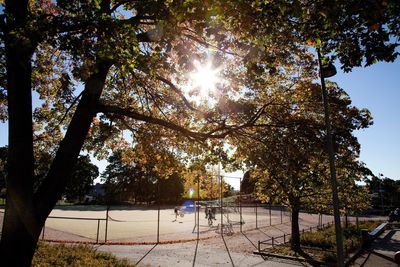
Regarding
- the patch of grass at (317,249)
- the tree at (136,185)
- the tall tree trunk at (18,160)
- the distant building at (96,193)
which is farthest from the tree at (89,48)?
the distant building at (96,193)

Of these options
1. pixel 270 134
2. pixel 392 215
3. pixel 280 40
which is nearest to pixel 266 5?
pixel 280 40

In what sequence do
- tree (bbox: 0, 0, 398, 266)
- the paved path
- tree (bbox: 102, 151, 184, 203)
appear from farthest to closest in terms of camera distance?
tree (bbox: 102, 151, 184, 203), the paved path, tree (bbox: 0, 0, 398, 266)

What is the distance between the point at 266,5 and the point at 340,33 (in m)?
1.79

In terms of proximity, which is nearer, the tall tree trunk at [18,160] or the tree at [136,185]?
the tall tree trunk at [18,160]

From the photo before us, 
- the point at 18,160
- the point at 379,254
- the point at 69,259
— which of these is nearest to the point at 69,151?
the point at 18,160

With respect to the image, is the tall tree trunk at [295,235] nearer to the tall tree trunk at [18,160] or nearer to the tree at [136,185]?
the tall tree trunk at [18,160]

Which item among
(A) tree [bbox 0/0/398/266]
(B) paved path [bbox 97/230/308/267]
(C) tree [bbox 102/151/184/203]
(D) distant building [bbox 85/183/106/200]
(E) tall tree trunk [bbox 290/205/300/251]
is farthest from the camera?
(D) distant building [bbox 85/183/106/200]

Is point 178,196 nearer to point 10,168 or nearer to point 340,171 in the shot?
point 340,171

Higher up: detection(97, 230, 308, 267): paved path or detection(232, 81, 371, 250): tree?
detection(232, 81, 371, 250): tree

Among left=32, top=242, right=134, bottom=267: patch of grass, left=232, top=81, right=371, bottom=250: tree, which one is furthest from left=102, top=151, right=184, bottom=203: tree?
left=32, top=242, right=134, bottom=267: patch of grass

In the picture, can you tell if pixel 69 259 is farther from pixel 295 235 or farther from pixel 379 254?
pixel 379 254

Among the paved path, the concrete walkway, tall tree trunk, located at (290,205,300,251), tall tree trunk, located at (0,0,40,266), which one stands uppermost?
tall tree trunk, located at (0,0,40,266)

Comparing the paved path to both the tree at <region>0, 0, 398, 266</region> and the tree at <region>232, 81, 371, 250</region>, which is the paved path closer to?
the tree at <region>232, 81, 371, 250</region>

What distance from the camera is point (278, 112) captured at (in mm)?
10383
